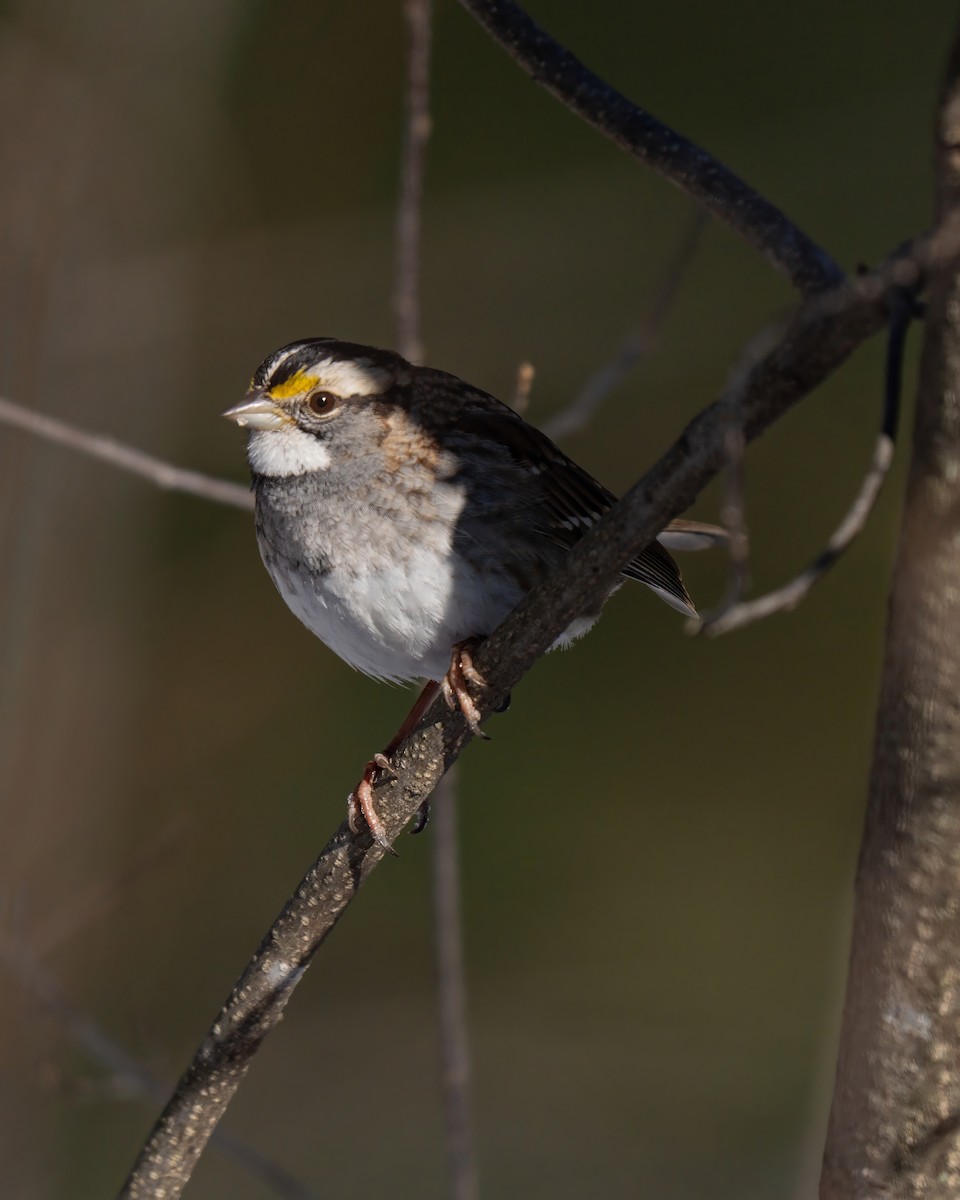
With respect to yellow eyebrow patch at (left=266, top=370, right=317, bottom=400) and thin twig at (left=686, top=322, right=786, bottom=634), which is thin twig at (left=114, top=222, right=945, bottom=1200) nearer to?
thin twig at (left=686, top=322, right=786, bottom=634)

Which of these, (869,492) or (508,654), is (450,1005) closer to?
(508,654)

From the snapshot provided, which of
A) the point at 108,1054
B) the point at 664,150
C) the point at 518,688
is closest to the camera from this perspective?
the point at 664,150

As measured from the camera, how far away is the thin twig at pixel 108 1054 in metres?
2.39

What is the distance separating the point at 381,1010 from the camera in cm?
475

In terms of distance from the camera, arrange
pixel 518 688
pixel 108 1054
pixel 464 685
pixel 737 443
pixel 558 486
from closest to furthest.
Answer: pixel 737 443 → pixel 464 685 → pixel 558 486 → pixel 108 1054 → pixel 518 688

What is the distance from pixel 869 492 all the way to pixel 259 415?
1407 millimetres

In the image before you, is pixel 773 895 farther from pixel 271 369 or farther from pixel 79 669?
pixel 271 369

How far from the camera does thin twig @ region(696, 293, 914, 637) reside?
3.78 ft

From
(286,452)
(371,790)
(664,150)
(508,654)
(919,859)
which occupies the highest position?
(664,150)

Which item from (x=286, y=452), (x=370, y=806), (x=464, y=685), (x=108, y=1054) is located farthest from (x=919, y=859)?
(x=108, y=1054)

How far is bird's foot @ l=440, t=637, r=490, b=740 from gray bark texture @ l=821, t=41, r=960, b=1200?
1.96ft

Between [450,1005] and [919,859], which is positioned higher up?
[919,859]

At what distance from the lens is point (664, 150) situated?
1562mm

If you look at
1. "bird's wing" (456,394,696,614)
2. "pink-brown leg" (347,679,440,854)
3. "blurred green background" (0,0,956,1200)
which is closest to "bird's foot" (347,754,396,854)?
"pink-brown leg" (347,679,440,854)
